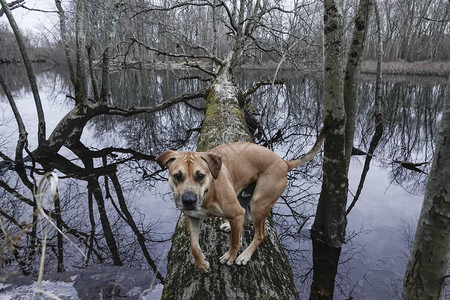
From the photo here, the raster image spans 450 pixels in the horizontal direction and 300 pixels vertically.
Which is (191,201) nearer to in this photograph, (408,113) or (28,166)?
(28,166)

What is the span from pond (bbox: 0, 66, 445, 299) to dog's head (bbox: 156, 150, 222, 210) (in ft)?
2.08

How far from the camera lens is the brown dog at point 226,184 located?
253 centimetres

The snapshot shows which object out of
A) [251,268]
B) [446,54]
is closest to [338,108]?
[251,268]

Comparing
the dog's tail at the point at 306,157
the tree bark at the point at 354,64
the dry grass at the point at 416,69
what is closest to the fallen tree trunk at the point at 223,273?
the dog's tail at the point at 306,157

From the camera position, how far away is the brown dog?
2533 mm

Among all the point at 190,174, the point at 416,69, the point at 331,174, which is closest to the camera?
the point at 190,174

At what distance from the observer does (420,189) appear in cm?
840

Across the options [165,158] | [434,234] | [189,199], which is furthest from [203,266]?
[434,234]

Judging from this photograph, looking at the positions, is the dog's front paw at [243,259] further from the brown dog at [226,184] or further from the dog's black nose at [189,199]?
the dog's black nose at [189,199]

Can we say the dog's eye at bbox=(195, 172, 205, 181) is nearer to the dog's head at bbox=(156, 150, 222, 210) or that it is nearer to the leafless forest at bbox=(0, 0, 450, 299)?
the dog's head at bbox=(156, 150, 222, 210)

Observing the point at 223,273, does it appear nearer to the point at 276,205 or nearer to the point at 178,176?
the point at 178,176

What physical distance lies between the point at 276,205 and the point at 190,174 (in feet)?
18.1

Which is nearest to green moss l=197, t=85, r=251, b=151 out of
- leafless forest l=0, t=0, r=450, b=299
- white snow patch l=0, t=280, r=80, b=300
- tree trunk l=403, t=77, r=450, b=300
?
leafless forest l=0, t=0, r=450, b=299

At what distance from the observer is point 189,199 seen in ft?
7.97
